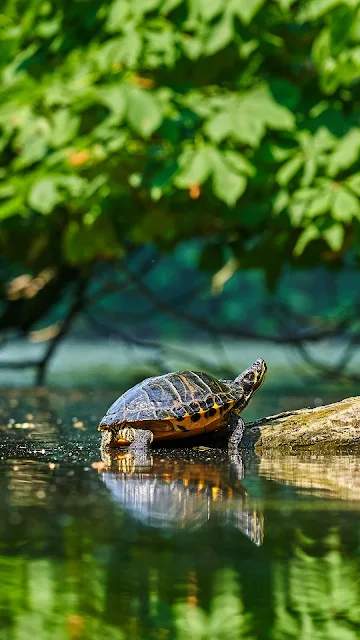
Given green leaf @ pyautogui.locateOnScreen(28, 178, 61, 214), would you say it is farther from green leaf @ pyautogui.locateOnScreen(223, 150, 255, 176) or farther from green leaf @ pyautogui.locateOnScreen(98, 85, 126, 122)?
green leaf @ pyautogui.locateOnScreen(223, 150, 255, 176)

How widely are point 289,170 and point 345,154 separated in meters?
0.40

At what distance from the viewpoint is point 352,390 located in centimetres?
851

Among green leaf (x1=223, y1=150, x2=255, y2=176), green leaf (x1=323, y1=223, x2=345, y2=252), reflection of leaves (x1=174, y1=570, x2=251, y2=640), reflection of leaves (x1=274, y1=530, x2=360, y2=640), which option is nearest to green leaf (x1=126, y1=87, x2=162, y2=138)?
green leaf (x1=223, y1=150, x2=255, y2=176)

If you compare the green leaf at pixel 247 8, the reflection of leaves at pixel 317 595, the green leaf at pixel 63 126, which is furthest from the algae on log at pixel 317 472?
the green leaf at pixel 63 126

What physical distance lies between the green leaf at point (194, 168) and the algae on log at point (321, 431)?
151 centimetres

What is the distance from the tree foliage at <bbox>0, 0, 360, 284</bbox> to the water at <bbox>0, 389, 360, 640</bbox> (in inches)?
74.5

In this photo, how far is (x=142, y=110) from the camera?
5.03 m

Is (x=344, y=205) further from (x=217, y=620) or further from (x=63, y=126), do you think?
(x=217, y=620)

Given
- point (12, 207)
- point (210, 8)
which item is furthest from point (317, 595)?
point (12, 207)

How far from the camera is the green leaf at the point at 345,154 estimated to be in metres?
5.27

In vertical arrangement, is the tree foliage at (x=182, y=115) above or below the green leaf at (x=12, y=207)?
above

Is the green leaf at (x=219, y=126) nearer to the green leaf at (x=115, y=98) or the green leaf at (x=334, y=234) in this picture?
the green leaf at (x=115, y=98)

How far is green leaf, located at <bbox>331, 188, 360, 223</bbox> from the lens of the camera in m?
5.09

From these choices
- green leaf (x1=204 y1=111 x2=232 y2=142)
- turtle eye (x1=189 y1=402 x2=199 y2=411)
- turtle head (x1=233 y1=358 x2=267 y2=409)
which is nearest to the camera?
turtle eye (x1=189 y1=402 x2=199 y2=411)
